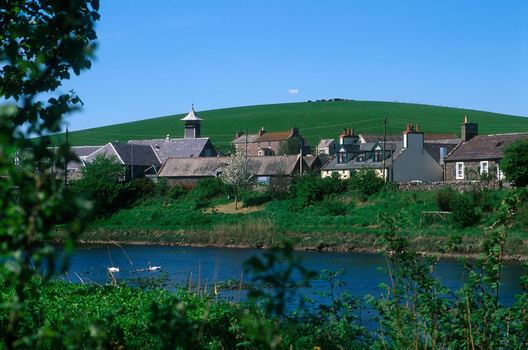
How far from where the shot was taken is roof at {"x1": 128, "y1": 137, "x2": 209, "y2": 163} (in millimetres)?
85144

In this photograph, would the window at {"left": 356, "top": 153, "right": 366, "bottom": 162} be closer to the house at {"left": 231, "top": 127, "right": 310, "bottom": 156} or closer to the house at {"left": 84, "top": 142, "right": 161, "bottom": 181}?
the house at {"left": 84, "top": 142, "right": 161, "bottom": 181}

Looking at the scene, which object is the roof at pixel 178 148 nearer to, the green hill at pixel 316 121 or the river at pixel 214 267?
the green hill at pixel 316 121

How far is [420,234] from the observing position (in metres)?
43.4

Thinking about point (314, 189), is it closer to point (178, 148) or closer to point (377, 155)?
point (377, 155)

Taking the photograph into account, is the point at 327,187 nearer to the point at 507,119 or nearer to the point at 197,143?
the point at 197,143

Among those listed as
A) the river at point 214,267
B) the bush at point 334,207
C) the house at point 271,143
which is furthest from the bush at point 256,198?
the house at point 271,143

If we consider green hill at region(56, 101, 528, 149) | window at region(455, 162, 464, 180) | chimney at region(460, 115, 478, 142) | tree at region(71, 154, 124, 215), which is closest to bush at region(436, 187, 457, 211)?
window at region(455, 162, 464, 180)

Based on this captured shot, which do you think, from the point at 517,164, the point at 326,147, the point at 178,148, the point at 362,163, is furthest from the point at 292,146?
the point at 517,164

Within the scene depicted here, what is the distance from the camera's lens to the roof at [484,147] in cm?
5861

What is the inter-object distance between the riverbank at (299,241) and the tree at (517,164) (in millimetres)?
8131

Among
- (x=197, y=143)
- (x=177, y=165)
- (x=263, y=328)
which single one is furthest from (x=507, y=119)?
(x=263, y=328)

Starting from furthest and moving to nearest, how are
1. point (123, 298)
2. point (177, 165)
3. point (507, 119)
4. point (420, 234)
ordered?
point (507, 119) → point (177, 165) → point (420, 234) → point (123, 298)

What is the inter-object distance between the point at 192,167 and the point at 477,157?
2794cm

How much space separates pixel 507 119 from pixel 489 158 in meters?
70.6
